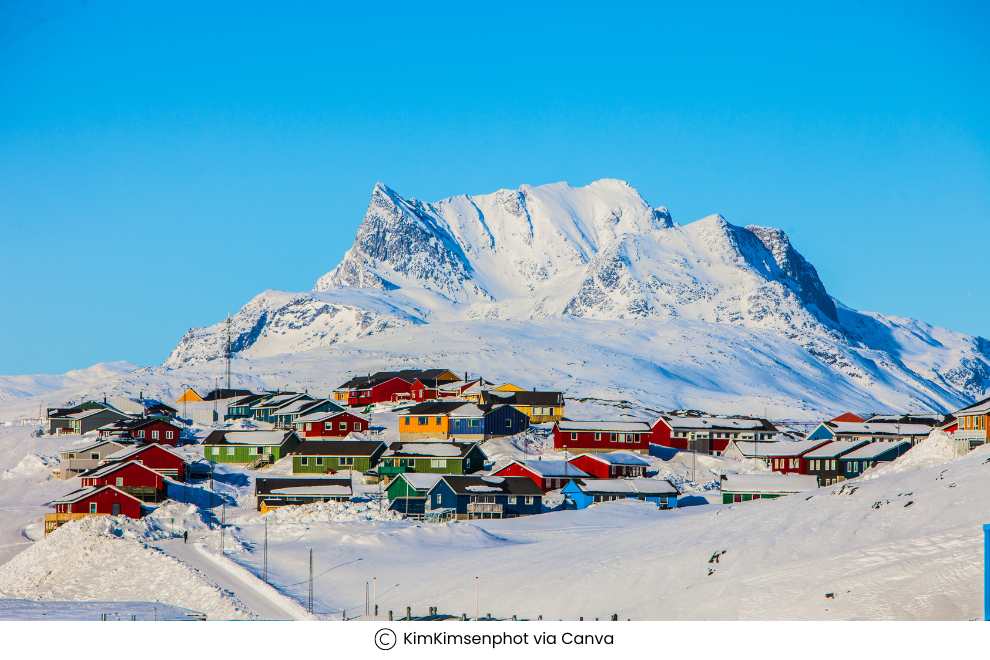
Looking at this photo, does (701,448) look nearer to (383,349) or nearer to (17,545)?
(17,545)

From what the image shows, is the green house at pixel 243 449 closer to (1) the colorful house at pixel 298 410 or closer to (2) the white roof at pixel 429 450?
(2) the white roof at pixel 429 450

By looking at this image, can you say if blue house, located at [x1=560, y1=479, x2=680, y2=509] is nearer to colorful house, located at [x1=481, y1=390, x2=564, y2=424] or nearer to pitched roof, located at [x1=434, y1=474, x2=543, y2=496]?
pitched roof, located at [x1=434, y1=474, x2=543, y2=496]

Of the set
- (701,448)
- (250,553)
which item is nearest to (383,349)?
(701,448)

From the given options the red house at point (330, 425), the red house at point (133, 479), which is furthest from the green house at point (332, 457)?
the red house at point (330, 425)

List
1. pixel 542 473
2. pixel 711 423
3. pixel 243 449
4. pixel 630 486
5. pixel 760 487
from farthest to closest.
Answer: pixel 711 423, pixel 243 449, pixel 542 473, pixel 630 486, pixel 760 487

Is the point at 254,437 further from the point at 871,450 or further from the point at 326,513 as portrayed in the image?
the point at 871,450

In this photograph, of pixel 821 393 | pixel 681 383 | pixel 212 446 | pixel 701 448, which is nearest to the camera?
pixel 212 446

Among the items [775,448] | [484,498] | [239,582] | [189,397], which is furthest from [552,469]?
[189,397]
